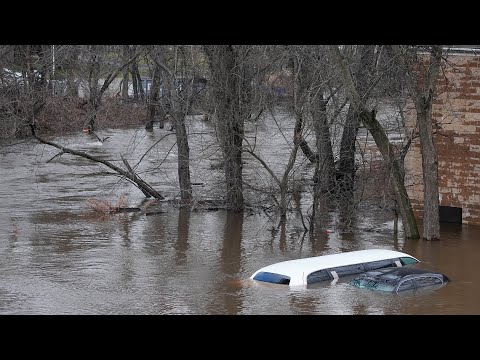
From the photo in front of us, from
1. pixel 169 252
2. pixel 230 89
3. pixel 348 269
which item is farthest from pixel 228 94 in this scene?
pixel 348 269

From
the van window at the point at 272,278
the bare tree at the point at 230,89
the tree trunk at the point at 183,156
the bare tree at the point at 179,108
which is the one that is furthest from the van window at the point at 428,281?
the tree trunk at the point at 183,156

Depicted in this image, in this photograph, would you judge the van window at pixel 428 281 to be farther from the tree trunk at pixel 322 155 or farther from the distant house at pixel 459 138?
the distant house at pixel 459 138

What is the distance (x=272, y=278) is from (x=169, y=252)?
5.11 metres

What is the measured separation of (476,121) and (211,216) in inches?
345

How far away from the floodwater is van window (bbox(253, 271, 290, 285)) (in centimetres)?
18

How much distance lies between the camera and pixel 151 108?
1786 inches

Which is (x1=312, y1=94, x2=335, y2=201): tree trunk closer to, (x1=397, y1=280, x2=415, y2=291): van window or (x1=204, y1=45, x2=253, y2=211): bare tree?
(x1=204, y1=45, x2=253, y2=211): bare tree

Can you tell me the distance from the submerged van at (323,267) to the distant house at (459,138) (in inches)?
275

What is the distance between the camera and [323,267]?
1872 centimetres

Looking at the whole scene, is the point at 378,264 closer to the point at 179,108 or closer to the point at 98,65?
the point at 179,108

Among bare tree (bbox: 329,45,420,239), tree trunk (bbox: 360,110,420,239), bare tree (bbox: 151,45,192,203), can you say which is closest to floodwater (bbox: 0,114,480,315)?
tree trunk (bbox: 360,110,420,239)

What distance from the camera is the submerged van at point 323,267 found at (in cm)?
1833
